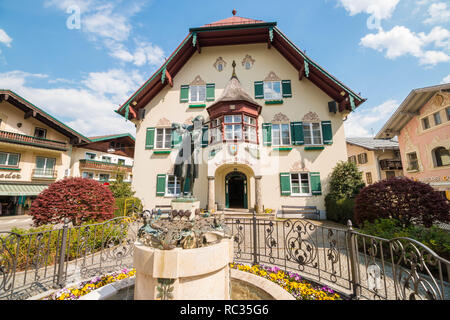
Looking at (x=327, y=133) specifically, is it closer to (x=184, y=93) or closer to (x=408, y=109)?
(x=408, y=109)

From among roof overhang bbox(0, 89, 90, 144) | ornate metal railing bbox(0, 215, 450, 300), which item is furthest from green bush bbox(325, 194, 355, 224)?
roof overhang bbox(0, 89, 90, 144)

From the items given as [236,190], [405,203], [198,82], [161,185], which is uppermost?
[198,82]

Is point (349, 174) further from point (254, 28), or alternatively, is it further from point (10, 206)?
point (10, 206)

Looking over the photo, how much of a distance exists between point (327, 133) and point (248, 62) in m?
8.10

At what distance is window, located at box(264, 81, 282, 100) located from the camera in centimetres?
1374

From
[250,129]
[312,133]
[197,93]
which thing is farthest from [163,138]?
[312,133]

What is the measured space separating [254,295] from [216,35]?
629 inches

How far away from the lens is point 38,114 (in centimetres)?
1764

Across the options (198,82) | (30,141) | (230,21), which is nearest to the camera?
(198,82)

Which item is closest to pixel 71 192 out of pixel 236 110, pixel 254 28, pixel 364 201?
pixel 236 110

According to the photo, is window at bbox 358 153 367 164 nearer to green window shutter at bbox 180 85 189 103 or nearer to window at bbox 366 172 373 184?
window at bbox 366 172 373 184

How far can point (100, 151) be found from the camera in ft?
80.3

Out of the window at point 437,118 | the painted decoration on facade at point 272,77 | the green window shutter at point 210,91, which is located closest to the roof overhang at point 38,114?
the green window shutter at point 210,91
